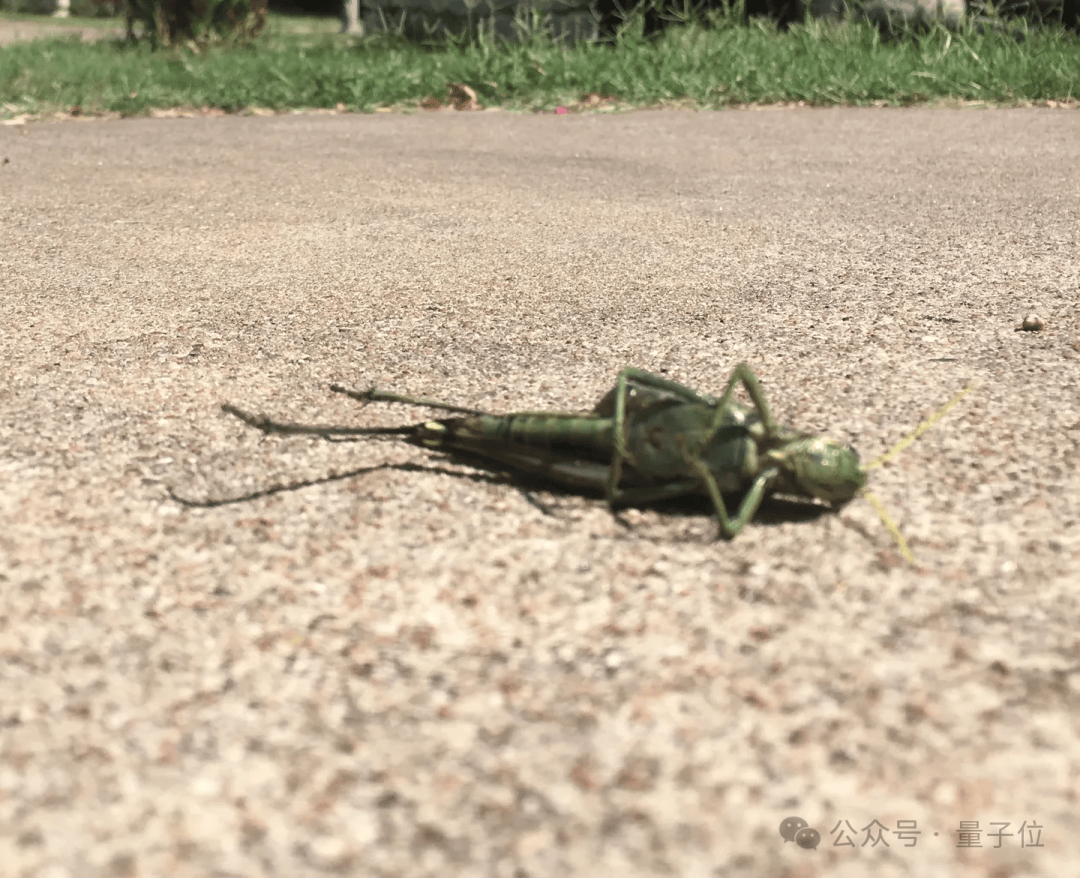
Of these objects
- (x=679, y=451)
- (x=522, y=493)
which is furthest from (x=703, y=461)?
(x=522, y=493)

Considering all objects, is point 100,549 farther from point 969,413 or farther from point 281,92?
point 281,92

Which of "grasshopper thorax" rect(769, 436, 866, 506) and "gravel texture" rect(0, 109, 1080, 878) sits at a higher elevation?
"grasshopper thorax" rect(769, 436, 866, 506)

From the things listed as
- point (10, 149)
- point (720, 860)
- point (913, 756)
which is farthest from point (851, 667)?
point (10, 149)

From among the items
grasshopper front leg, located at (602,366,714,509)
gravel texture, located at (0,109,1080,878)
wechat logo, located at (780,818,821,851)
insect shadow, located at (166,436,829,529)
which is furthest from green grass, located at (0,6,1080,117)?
wechat logo, located at (780,818,821,851)

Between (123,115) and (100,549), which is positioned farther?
(123,115)

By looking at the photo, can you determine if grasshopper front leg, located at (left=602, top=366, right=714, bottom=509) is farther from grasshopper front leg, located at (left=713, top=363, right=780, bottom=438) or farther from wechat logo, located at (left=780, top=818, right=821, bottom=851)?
wechat logo, located at (left=780, top=818, right=821, bottom=851)

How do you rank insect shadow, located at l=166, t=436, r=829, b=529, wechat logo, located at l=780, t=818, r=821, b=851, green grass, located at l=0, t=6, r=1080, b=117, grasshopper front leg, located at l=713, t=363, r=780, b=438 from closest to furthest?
wechat logo, located at l=780, t=818, r=821, b=851 < grasshopper front leg, located at l=713, t=363, r=780, b=438 < insect shadow, located at l=166, t=436, r=829, b=529 < green grass, located at l=0, t=6, r=1080, b=117

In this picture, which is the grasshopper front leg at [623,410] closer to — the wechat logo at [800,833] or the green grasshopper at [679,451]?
the green grasshopper at [679,451]
